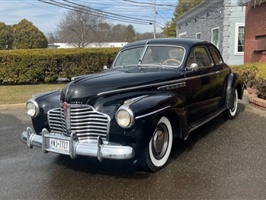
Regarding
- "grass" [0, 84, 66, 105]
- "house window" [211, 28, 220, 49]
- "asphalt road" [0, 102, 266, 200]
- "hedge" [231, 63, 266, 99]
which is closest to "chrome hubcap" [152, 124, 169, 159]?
"asphalt road" [0, 102, 266, 200]

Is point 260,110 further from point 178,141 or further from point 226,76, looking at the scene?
point 178,141

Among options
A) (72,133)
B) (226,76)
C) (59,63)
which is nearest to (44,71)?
(59,63)

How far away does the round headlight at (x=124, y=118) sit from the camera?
3.38 meters

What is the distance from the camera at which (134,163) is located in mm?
3723

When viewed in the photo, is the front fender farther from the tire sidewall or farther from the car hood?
the tire sidewall

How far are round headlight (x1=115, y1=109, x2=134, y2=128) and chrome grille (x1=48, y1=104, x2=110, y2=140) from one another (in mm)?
162

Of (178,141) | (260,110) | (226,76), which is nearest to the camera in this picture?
(178,141)

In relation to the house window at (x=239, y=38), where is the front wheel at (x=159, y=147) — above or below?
below

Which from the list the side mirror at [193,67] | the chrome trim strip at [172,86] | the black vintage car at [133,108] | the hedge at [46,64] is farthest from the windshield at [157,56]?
the hedge at [46,64]

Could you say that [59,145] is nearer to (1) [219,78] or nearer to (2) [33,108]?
(2) [33,108]

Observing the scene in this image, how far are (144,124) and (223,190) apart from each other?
3.77 ft

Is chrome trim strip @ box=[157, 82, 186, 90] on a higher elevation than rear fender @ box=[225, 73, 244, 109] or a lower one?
higher

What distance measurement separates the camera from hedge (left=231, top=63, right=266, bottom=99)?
7938 mm

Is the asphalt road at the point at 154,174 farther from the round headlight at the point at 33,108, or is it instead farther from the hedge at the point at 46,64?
the hedge at the point at 46,64
